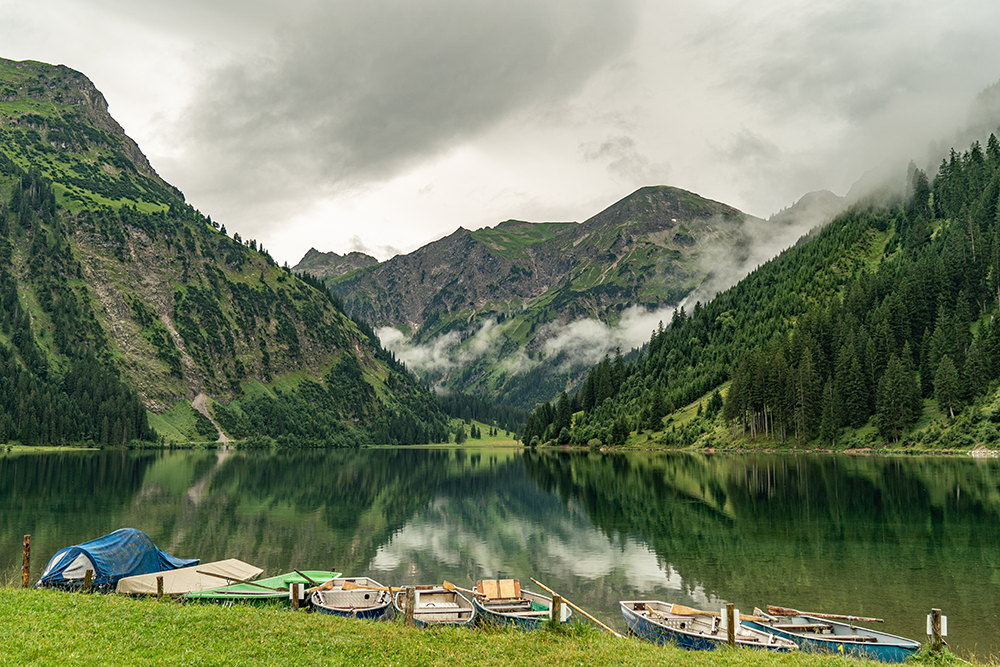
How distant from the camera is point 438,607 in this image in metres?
32.6

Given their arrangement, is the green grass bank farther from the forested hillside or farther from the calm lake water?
the forested hillside

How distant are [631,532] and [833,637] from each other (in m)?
35.7

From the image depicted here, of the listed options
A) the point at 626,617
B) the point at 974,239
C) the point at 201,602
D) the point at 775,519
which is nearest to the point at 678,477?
the point at 775,519

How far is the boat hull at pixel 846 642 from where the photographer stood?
25953 mm

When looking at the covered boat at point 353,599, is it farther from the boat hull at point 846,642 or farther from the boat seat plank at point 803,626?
the boat seat plank at point 803,626

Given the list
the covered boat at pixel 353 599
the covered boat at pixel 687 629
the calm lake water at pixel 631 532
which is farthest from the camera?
the calm lake water at pixel 631 532

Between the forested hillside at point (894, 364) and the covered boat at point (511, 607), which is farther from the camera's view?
the forested hillside at point (894, 364)

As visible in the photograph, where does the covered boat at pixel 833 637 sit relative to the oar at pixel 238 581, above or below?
above

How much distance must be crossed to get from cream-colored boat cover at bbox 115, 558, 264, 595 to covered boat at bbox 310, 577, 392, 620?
665cm

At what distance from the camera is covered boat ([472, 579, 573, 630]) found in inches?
1202

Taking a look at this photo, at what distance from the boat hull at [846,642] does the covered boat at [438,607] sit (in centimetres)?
1378

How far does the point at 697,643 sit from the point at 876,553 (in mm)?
28829

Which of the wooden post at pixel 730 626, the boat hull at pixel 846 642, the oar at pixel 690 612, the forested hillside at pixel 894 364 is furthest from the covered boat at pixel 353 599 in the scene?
the forested hillside at pixel 894 364

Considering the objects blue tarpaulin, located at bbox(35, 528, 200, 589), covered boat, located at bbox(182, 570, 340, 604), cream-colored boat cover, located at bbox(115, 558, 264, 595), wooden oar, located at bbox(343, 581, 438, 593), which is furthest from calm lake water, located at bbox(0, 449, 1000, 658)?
covered boat, located at bbox(182, 570, 340, 604)
